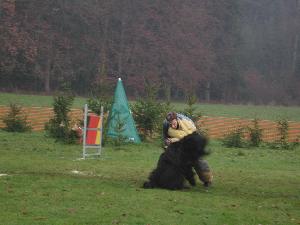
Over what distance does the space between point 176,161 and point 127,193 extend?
118 cm

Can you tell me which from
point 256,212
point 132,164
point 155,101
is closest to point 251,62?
point 155,101

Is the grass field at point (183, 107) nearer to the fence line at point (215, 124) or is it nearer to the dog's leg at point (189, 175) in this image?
the fence line at point (215, 124)

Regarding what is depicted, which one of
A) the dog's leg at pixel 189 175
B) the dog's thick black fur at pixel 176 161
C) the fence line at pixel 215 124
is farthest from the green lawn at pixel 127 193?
the fence line at pixel 215 124

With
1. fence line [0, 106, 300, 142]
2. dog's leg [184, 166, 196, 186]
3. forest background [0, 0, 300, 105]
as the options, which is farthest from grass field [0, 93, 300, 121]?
dog's leg [184, 166, 196, 186]

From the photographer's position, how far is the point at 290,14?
73125mm

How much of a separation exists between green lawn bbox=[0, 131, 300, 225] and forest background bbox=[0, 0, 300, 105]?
2568 cm

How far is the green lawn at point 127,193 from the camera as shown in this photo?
25.8 feet

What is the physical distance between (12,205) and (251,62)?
62931 mm

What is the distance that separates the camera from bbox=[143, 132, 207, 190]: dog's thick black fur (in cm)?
1027

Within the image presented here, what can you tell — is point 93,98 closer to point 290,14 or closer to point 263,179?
point 263,179

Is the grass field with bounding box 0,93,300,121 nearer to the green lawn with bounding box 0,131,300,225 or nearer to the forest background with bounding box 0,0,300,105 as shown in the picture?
the forest background with bounding box 0,0,300,105

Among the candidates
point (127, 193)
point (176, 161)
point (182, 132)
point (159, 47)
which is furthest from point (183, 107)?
point (127, 193)

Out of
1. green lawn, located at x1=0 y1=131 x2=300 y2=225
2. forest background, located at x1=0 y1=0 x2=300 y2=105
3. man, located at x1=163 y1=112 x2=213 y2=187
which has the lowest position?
green lawn, located at x1=0 y1=131 x2=300 y2=225

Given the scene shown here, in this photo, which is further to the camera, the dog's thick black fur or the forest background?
the forest background
